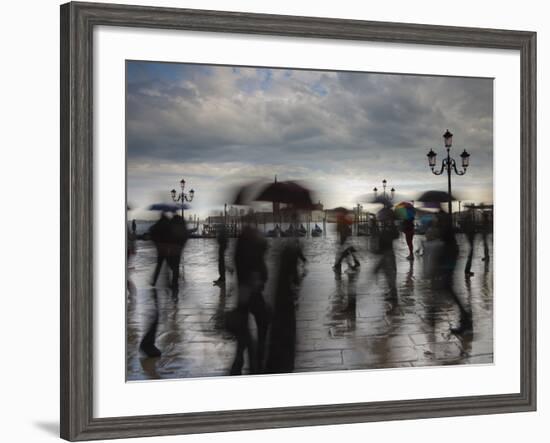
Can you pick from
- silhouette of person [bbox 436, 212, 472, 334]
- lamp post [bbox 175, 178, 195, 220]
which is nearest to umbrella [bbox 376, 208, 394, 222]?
silhouette of person [bbox 436, 212, 472, 334]

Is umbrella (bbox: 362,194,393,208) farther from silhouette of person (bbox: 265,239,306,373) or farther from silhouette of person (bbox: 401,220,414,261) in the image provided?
silhouette of person (bbox: 265,239,306,373)

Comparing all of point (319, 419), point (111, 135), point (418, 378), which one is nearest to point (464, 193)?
point (418, 378)

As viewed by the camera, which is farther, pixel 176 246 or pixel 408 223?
pixel 408 223

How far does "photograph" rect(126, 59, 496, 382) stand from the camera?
531 cm

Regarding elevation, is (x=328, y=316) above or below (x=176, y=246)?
below

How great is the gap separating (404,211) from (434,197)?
8.5 inches

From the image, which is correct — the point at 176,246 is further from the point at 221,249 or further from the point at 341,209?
the point at 341,209

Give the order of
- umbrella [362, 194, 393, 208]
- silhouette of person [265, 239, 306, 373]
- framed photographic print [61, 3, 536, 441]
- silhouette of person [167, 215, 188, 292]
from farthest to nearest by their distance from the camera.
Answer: umbrella [362, 194, 393, 208], silhouette of person [265, 239, 306, 373], silhouette of person [167, 215, 188, 292], framed photographic print [61, 3, 536, 441]

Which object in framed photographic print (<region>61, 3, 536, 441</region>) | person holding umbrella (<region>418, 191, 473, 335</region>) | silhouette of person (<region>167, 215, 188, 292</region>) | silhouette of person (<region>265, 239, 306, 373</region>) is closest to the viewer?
framed photographic print (<region>61, 3, 536, 441</region>)

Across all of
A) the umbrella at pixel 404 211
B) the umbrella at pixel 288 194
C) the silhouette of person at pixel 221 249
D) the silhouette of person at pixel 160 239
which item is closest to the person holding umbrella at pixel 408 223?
the umbrella at pixel 404 211

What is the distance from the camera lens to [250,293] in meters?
5.45

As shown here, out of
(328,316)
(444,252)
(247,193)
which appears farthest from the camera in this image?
(444,252)

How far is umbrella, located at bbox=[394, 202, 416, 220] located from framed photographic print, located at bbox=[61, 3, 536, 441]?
0.01 m

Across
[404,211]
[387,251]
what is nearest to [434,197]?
[404,211]
